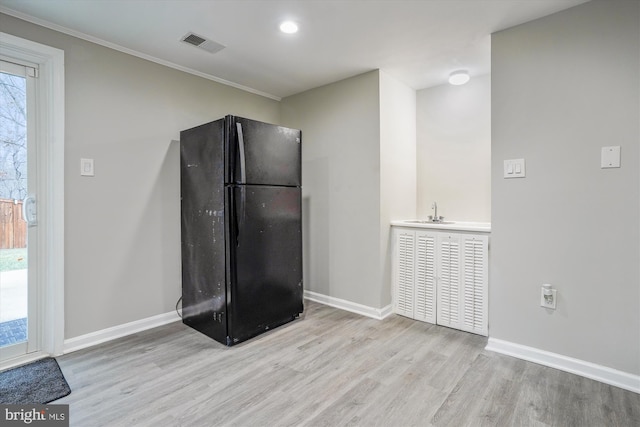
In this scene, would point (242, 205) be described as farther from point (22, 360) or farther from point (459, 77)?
point (459, 77)

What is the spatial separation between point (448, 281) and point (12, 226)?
10.8 ft

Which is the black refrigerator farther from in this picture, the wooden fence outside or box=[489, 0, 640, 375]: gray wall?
box=[489, 0, 640, 375]: gray wall

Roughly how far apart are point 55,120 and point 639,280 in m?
3.85

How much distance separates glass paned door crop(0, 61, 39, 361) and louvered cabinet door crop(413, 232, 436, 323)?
300 cm

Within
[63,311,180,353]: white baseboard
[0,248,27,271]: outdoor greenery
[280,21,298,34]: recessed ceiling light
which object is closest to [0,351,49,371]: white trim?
[63,311,180,353]: white baseboard

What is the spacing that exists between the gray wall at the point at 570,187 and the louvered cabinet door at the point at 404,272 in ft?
2.57

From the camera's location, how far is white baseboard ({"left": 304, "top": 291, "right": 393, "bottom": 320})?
9.85ft

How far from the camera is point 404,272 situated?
3.07 meters

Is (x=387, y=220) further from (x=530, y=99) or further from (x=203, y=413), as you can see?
(x=203, y=413)

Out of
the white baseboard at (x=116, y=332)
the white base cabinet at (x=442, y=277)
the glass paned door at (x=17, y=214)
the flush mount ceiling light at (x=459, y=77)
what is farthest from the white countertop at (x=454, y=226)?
the glass paned door at (x=17, y=214)

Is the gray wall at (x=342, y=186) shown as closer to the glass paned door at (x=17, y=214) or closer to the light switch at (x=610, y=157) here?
the light switch at (x=610, y=157)

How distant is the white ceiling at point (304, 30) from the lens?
1971mm

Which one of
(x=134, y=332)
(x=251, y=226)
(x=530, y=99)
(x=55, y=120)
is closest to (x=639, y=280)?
(x=530, y=99)

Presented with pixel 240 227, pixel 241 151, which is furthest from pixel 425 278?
pixel 241 151
